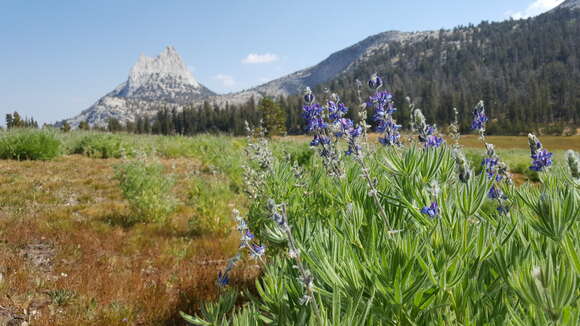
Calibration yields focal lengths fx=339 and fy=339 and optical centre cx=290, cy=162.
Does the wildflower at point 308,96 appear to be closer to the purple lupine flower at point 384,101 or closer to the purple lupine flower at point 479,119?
the purple lupine flower at point 384,101

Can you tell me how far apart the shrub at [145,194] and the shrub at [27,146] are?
8.42 m

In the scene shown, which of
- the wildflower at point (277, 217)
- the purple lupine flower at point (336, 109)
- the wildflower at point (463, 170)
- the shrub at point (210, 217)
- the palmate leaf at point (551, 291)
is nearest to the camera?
the palmate leaf at point (551, 291)

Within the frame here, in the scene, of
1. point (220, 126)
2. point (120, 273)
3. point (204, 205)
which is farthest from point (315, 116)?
point (220, 126)

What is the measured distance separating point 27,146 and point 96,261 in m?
11.3

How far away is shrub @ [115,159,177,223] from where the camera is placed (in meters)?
7.34

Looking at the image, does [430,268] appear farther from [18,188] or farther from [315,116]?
[18,188]

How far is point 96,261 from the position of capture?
18.0 feet

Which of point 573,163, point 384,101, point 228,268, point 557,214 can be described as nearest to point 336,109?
point 384,101

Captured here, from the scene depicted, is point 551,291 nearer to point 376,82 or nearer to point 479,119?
point 376,82

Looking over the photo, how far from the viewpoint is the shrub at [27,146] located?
13.7m

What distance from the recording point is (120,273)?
5.03 metres

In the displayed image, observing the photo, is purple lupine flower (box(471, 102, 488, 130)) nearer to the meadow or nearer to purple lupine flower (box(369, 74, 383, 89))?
the meadow

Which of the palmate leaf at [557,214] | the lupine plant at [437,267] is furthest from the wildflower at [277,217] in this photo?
the palmate leaf at [557,214]

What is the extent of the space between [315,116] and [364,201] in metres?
1.11
